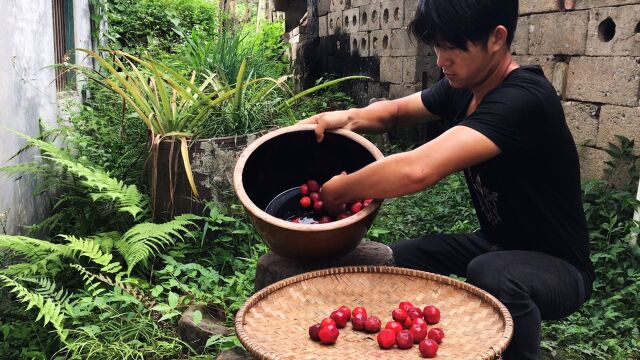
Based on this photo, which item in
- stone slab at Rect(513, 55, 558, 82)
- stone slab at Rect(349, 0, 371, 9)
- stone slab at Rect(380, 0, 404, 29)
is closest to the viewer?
stone slab at Rect(513, 55, 558, 82)

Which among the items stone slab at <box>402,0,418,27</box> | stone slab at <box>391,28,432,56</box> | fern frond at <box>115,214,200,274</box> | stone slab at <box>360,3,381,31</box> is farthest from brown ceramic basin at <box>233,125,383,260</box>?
→ stone slab at <box>360,3,381,31</box>

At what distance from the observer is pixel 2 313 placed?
9.66 ft

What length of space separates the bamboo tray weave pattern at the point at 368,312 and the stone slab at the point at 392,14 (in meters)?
5.08

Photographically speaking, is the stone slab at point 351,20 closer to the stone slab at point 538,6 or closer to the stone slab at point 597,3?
the stone slab at point 538,6

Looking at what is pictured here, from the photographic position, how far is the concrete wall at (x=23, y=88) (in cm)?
339

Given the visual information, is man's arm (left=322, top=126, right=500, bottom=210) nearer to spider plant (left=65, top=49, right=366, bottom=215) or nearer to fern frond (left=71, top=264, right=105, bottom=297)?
fern frond (left=71, top=264, right=105, bottom=297)

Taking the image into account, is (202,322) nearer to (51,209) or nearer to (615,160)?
(51,209)

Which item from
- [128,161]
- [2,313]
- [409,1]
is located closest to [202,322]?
[2,313]

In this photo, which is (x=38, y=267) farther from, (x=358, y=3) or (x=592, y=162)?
(x=358, y=3)

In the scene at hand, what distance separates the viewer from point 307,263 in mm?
2348

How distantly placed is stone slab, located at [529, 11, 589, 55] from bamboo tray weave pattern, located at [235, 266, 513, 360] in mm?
2930

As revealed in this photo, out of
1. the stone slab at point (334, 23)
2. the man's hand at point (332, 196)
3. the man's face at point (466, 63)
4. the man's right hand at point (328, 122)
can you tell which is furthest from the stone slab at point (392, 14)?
the man's hand at point (332, 196)

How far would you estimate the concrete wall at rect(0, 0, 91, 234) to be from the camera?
339cm

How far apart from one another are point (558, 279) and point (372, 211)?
0.71m
